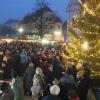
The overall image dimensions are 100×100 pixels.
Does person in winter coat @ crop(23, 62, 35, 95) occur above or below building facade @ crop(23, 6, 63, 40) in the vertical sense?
below

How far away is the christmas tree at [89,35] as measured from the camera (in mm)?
23281

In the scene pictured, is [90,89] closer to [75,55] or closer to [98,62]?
[98,62]

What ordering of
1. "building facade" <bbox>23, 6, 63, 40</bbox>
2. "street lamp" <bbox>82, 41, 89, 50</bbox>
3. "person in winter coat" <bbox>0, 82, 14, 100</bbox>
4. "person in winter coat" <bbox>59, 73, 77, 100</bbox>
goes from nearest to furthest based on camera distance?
"person in winter coat" <bbox>0, 82, 14, 100</bbox> → "person in winter coat" <bbox>59, 73, 77, 100</bbox> → "street lamp" <bbox>82, 41, 89, 50</bbox> → "building facade" <bbox>23, 6, 63, 40</bbox>

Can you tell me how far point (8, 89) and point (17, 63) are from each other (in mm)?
10518

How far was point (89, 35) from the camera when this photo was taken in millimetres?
23656

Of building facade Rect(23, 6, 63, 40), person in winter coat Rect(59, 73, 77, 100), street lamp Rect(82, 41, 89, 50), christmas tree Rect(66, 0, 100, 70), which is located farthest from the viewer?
building facade Rect(23, 6, 63, 40)

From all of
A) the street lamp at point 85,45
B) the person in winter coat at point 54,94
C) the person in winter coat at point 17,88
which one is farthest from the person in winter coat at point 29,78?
the person in winter coat at point 54,94

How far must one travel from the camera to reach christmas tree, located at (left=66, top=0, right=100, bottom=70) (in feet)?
76.4

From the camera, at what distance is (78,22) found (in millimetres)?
24062

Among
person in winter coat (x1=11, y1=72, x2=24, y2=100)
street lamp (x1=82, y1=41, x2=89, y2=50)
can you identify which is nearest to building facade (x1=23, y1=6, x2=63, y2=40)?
street lamp (x1=82, y1=41, x2=89, y2=50)

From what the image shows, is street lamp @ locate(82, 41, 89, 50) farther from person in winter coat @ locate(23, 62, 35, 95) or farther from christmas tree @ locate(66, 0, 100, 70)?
person in winter coat @ locate(23, 62, 35, 95)

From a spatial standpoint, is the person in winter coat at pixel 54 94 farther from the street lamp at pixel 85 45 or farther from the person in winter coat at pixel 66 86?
the street lamp at pixel 85 45

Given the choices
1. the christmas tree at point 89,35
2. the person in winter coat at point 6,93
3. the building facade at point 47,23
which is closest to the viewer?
the person in winter coat at point 6,93

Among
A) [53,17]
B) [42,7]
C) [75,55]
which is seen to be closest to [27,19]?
[53,17]
